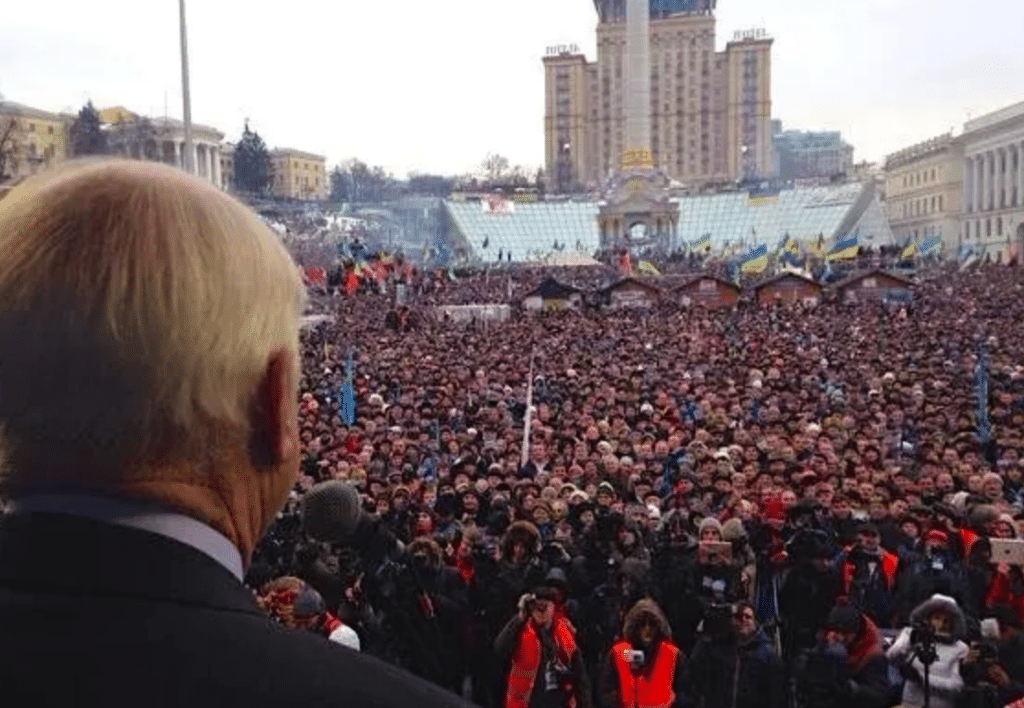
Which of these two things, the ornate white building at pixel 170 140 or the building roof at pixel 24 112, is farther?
the building roof at pixel 24 112

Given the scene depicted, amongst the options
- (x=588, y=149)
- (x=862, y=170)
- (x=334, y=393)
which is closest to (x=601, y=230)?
(x=588, y=149)

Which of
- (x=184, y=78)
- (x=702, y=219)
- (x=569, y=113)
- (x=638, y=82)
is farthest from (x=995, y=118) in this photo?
(x=184, y=78)

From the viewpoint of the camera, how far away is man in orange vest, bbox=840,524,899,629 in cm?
716

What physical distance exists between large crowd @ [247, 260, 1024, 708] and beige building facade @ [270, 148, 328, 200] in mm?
112663

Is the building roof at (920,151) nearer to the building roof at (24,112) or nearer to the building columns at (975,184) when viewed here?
the building columns at (975,184)

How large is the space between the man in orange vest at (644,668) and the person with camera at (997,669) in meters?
1.36

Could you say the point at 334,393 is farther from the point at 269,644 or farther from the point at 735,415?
the point at 269,644

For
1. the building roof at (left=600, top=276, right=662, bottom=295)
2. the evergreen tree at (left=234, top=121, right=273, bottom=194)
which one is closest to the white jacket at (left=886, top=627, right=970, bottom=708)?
the building roof at (left=600, top=276, right=662, bottom=295)

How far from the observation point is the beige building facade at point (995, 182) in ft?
308

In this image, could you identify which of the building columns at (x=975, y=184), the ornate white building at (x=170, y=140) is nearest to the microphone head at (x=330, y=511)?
the ornate white building at (x=170, y=140)

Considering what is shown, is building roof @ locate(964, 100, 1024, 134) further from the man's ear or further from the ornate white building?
the man's ear

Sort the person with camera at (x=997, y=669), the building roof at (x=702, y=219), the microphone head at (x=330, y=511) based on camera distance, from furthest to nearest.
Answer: the building roof at (x=702, y=219)
the person with camera at (x=997, y=669)
the microphone head at (x=330, y=511)

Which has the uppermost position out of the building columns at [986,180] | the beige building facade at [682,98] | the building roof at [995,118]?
the beige building facade at [682,98]

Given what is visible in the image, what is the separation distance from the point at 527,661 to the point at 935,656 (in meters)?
1.97
